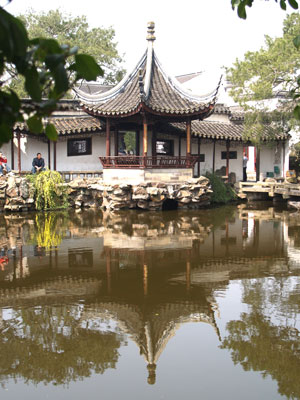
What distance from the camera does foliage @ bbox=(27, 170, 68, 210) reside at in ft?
49.9

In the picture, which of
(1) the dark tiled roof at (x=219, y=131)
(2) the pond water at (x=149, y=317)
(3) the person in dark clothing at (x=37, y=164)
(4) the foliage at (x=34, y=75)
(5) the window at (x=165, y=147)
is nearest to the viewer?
(4) the foliage at (x=34, y=75)

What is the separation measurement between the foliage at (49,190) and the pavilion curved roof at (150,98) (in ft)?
8.61

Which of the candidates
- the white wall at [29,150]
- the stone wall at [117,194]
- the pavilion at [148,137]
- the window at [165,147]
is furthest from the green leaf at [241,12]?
the white wall at [29,150]

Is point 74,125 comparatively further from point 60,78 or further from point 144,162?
point 60,78

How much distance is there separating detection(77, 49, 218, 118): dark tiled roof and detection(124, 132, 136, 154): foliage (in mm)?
5319

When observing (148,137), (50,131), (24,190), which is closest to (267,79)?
(148,137)

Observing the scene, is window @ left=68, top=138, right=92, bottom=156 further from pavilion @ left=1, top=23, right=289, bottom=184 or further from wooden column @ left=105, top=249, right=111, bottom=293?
wooden column @ left=105, top=249, right=111, bottom=293

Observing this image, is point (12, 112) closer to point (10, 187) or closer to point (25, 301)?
point (25, 301)

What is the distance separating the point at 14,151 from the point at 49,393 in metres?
14.8

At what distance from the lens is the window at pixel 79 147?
18062mm

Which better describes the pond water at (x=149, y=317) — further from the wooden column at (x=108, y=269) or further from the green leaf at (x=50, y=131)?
the green leaf at (x=50, y=131)

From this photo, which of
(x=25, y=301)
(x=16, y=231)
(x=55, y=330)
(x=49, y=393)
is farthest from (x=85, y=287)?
(x=16, y=231)

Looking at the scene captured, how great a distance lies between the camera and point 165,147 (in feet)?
60.5

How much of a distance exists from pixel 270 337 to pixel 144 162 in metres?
10.6
